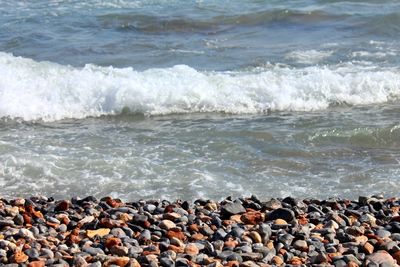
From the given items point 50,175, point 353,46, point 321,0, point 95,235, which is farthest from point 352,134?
point 321,0

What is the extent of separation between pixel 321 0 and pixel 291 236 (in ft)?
47.3

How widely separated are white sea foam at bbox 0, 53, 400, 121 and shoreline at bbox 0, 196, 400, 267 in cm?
425

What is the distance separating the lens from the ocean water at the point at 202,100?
7.86 metres

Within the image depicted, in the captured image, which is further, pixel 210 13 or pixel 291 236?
pixel 210 13

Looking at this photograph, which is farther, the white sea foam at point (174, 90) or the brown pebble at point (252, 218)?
the white sea foam at point (174, 90)

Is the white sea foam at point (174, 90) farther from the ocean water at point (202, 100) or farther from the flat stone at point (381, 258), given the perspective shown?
the flat stone at point (381, 258)

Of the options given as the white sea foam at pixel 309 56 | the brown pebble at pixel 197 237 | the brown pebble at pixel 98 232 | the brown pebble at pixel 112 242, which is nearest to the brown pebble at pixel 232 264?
the brown pebble at pixel 197 237

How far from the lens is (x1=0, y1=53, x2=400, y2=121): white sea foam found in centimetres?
1101

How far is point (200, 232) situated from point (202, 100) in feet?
18.2

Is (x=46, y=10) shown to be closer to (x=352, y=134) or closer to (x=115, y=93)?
(x=115, y=93)

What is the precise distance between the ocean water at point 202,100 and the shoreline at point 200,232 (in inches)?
32.2

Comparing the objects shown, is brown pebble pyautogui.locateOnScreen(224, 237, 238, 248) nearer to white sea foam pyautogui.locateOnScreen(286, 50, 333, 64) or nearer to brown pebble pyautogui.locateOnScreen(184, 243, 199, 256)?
brown pebble pyautogui.locateOnScreen(184, 243, 199, 256)

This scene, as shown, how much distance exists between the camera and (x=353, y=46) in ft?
48.6

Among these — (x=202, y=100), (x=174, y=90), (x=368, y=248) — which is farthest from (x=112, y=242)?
(x=174, y=90)
